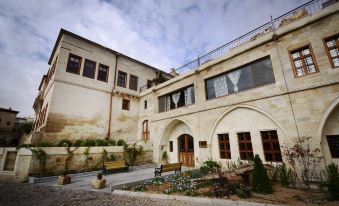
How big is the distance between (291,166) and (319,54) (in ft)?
16.6

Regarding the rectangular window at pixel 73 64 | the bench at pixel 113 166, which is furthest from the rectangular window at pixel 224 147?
the rectangular window at pixel 73 64

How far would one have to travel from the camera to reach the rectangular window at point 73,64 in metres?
14.2

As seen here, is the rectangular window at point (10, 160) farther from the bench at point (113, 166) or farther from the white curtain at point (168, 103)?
the white curtain at point (168, 103)

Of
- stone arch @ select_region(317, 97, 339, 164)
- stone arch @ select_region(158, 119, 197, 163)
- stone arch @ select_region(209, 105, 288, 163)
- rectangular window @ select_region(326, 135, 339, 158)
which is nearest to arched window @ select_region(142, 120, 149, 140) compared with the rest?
stone arch @ select_region(158, 119, 197, 163)

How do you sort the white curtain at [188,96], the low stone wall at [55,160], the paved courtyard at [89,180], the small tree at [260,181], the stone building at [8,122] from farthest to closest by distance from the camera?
the stone building at [8,122] → the white curtain at [188,96] → the low stone wall at [55,160] → the paved courtyard at [89,180] → the small tree at [260,181]

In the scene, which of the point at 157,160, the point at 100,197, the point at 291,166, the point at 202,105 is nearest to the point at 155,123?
the point at 157,160

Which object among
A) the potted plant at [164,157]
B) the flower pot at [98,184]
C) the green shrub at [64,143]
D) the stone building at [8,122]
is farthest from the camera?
the stone building at [8,122]

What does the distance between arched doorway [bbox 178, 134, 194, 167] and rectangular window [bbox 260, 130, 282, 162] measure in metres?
5.41

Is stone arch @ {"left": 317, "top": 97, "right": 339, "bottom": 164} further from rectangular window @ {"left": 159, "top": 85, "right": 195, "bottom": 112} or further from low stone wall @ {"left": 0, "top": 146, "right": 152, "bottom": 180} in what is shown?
low stone wall @ {"left": 0, "top": 146, "right": 152, "bottom": 180}

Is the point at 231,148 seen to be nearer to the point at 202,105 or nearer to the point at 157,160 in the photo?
the point at 202,105

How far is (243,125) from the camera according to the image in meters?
9.41

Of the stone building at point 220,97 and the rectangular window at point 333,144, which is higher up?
the stone building at point 220,97

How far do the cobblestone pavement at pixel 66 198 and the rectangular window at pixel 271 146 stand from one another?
16.8 feet

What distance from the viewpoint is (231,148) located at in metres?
9.70
